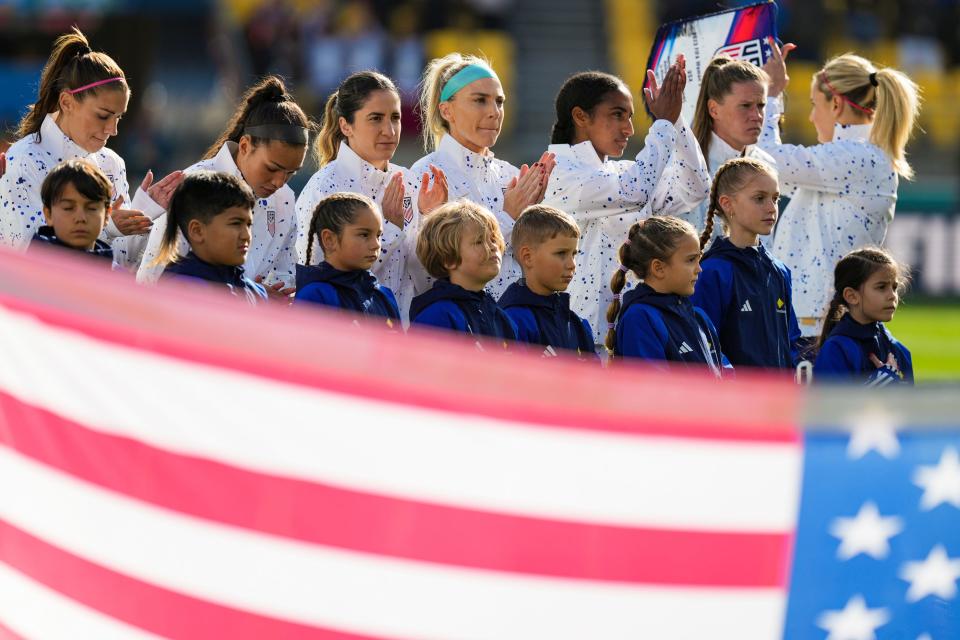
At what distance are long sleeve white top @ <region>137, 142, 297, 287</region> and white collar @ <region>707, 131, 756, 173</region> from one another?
182cm

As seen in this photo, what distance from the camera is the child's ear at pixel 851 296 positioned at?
540cm

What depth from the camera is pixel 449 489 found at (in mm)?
2662

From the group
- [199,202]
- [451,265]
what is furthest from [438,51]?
[199,202]

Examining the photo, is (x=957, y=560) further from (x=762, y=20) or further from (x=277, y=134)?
(x=762, y=20)

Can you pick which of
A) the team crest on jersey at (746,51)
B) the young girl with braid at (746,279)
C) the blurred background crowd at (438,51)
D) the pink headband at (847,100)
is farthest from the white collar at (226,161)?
the blurred background crowd at (438,51)

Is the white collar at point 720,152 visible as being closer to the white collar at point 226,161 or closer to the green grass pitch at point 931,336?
the white collar at point 226,161

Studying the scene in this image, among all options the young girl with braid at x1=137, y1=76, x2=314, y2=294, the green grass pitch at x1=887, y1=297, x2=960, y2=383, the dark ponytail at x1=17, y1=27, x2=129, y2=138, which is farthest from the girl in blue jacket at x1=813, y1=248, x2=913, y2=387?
the green grass pitch at x1=887, y1=297, x2=960, y2=383

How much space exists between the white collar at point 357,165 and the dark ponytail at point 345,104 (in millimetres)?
123

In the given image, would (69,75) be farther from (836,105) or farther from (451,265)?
(836,105)

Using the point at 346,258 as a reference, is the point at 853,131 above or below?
above

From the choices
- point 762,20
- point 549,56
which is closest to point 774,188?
point 762,20

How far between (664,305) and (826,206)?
1.89 meters

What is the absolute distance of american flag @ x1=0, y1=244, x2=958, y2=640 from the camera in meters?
2.64

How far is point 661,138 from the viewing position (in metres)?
5.47
